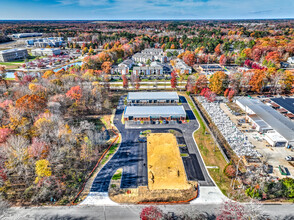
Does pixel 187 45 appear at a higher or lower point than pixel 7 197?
higher

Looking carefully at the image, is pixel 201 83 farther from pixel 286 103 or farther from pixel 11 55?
pixel 11 55

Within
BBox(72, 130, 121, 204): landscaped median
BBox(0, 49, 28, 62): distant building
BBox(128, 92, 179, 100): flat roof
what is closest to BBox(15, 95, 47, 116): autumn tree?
BBox(72, 130, 121, 204): landscaped median

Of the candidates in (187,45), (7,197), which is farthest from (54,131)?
(187,45)

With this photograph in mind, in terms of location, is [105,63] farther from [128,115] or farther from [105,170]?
[105,170]

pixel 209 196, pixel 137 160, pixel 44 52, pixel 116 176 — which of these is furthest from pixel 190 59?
pixel 44 52

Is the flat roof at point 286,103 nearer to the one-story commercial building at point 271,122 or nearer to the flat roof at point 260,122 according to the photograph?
the one-story commercial building at point 271,122

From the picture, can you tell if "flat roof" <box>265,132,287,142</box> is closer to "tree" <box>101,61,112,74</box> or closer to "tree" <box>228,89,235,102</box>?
"tree" <box>228,89,235,102</box>
